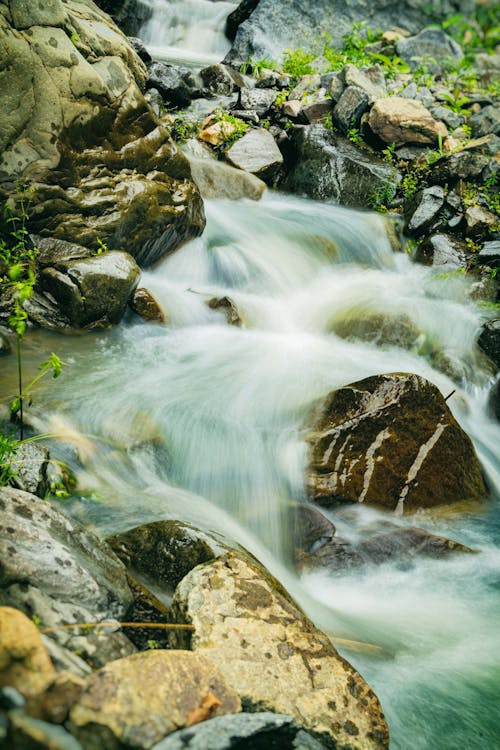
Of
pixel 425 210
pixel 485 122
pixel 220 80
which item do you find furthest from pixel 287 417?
pixel 220 80

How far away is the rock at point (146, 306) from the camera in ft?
19.8

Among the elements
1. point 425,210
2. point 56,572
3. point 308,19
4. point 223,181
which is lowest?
point 56,572

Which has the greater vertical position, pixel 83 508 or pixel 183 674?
pixel 183 674

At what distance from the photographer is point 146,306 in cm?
607

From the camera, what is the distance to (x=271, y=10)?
14367 mm

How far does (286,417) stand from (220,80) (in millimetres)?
9321

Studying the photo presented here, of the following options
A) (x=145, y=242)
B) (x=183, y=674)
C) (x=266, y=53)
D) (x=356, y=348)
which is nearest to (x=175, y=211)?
(x=145, y=242)

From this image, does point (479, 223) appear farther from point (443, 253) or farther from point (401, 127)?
point (401, 127)

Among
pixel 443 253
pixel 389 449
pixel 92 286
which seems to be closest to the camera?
pixel 389 449

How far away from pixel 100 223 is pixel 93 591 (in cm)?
455

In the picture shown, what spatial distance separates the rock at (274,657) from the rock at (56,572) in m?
0.37

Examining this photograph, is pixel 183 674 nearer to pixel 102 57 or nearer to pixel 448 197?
pixel 102 57

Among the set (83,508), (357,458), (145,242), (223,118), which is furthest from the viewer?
(223,118)

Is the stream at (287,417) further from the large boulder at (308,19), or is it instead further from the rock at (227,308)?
the large boulder at (308,19)
